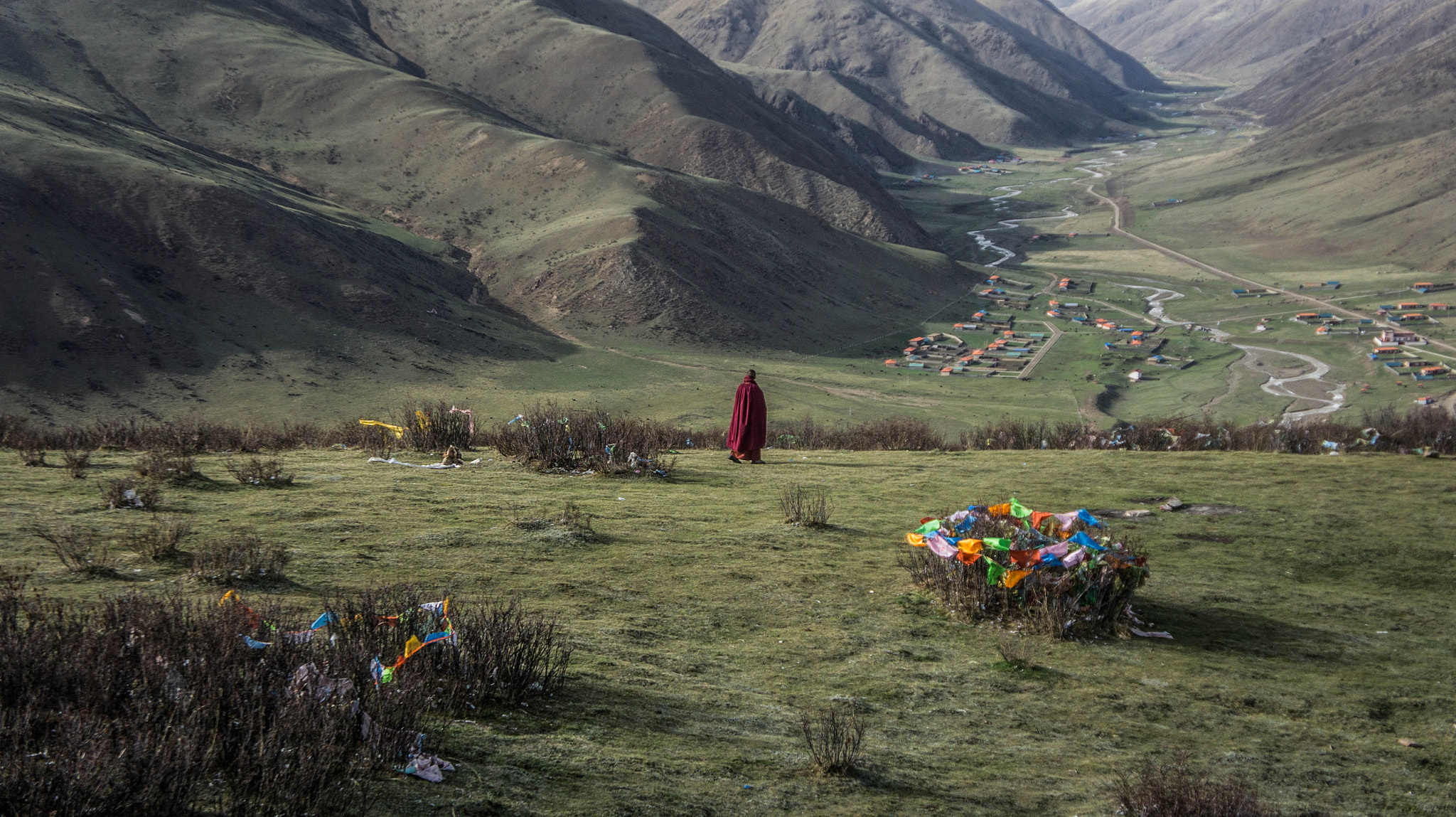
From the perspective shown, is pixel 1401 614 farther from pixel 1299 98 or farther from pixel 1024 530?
pixel 1299 98

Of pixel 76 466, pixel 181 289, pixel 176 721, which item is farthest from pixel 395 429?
pixel 181 289

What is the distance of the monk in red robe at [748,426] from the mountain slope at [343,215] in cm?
2523

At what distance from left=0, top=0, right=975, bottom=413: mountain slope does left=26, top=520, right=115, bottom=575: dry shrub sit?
94.1 ft

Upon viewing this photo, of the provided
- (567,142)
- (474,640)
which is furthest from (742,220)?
(474,640)

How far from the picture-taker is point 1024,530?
7992mm

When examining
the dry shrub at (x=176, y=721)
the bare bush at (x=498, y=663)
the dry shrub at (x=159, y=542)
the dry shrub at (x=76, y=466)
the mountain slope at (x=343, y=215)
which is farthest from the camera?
the mountain slope at (x=343, y=215)

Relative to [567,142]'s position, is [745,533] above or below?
below

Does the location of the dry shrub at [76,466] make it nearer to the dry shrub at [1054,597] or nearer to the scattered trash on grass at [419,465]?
the scattered trash on grass at [419,465]

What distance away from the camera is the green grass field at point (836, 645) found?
454 cm

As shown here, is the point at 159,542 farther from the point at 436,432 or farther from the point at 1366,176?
the point at 1366,176

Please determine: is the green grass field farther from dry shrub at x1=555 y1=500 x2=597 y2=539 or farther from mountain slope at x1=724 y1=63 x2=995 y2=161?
mountain slope at x1=724 y1=63 x2=995 y2=161

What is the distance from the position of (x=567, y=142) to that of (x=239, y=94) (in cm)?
2292

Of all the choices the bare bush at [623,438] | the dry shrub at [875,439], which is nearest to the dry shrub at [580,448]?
the bare bush at [623,438]

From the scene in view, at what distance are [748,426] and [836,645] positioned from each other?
8.96 meters
